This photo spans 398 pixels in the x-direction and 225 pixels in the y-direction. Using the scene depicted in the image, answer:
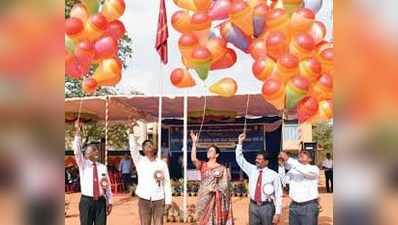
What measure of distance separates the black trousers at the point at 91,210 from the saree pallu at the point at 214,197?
0.91 meters

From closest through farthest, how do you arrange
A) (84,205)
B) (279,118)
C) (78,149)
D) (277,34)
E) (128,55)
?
1. (78,149)
2. (84,205)
3. (277,34)
4. (279,118)
5. (128,55)

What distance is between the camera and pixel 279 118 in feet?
34.5

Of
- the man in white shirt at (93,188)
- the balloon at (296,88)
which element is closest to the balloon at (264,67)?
the balloon at (296,88)

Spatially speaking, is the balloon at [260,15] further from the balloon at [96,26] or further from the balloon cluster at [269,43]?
the balloon at [96,26]

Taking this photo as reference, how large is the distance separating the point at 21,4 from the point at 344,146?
0.54 m

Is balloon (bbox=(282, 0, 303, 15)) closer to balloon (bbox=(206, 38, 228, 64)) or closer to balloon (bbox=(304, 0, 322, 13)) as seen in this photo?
balloon (bbox=(304, 0, 322, 13))

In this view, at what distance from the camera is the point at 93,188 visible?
4469 mm

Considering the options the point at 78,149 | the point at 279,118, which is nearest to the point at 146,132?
the point at 279,118

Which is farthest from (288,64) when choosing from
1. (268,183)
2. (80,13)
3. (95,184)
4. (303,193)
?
(95,184)

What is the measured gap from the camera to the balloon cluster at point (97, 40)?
500 cm

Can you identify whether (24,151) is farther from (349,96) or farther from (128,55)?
(128,55)

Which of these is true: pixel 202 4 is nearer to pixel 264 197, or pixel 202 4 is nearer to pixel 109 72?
pixel 109 72

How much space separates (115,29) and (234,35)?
3.75 ft

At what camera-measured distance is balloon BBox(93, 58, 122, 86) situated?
214 inches
